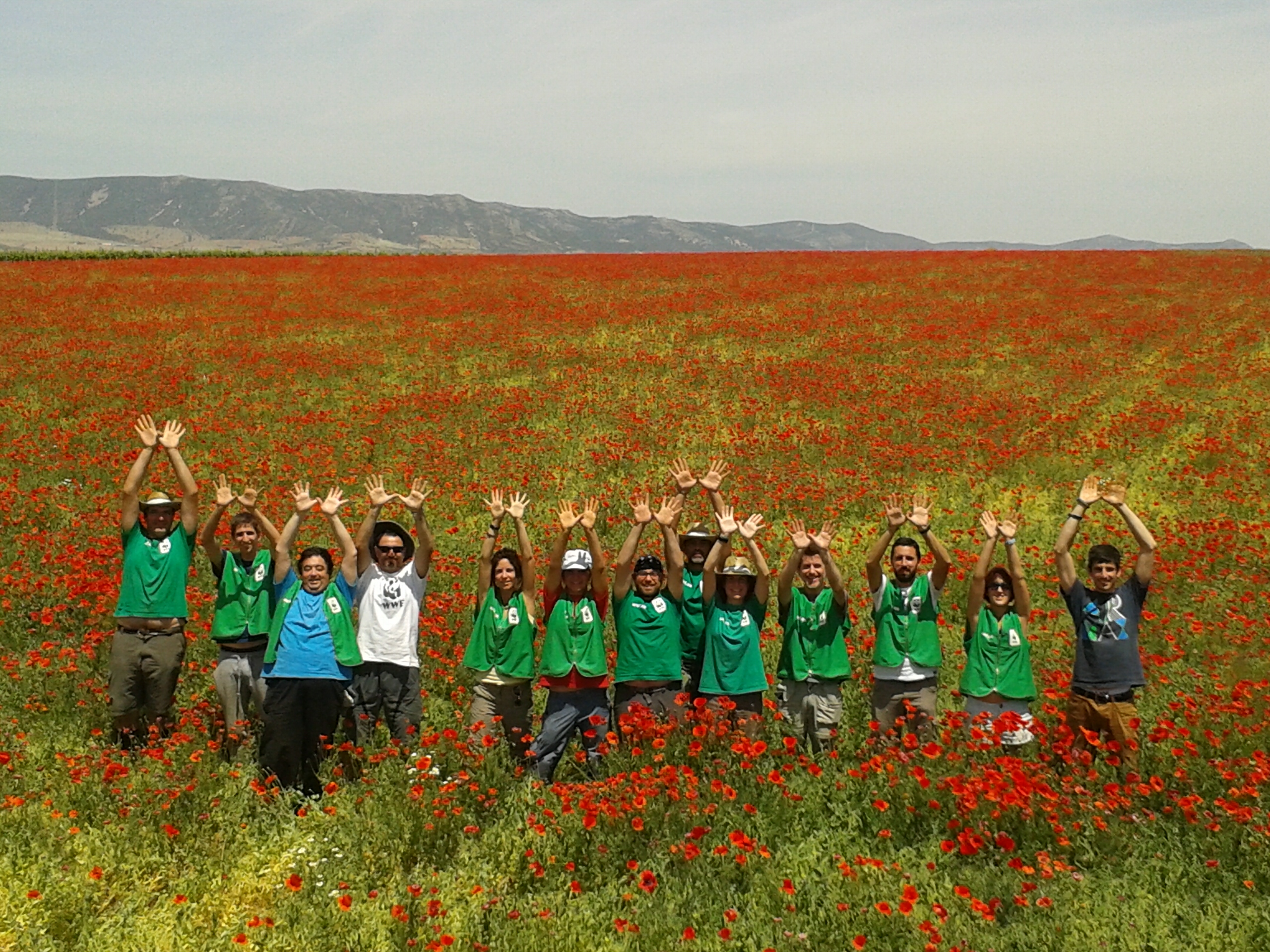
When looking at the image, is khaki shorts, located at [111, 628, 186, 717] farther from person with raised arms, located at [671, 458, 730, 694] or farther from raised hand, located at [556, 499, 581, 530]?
person with raised arms, located at [671, 458, 730, 694]

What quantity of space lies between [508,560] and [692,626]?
4.75 feet

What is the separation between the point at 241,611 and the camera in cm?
659

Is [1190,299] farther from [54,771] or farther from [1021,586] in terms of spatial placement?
[54,771]

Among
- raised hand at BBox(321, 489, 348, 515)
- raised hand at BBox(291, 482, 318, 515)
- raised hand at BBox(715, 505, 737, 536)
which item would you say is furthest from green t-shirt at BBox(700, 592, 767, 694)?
raised hand at BBox(291, 482, 318, 515)

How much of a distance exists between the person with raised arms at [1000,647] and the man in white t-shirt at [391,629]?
12.9 feet

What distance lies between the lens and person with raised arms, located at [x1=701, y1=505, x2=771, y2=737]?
6.18m

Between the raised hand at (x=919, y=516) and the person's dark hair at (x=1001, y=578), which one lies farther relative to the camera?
the raised hand at (x=919, y=516)

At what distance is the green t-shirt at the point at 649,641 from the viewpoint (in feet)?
20.2

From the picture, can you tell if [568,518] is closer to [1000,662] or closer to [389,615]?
[389,615]

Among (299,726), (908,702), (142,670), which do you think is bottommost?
(299,726)

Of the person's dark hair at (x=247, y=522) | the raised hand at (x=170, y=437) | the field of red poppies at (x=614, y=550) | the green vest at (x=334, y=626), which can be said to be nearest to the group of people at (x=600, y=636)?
the green vest at (x=334, y=626)

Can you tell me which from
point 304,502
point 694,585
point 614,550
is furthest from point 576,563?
point 614,550

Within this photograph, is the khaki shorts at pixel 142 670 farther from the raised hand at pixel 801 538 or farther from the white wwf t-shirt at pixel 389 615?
the raised hand at pixel 801 538

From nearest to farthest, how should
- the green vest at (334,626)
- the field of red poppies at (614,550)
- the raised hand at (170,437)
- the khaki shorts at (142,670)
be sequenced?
1. the field of red poppies at (614,550)
2. the green vest at (334,626)
3. the khaki shorts at (142,670)
4. the raised hand at (170,437)
